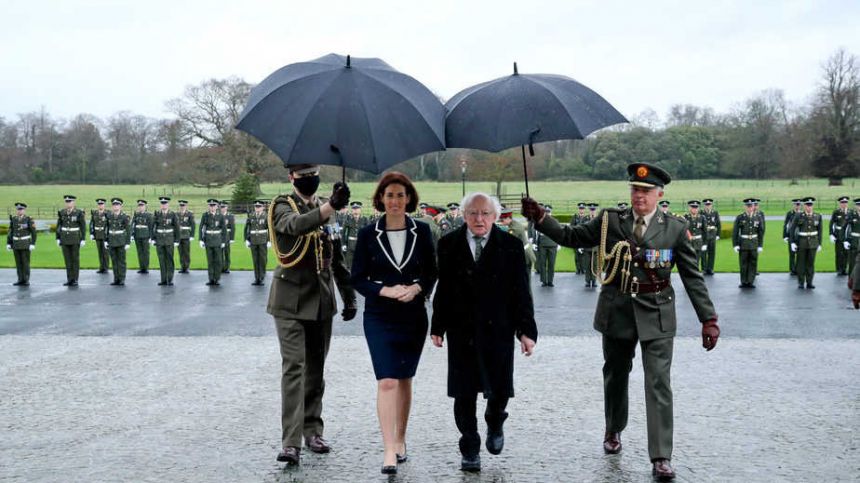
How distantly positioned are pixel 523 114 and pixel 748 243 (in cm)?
1323

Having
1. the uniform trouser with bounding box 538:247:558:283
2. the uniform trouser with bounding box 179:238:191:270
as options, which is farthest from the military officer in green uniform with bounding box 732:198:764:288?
the uniform trouser with bounding box 179:238:191:270

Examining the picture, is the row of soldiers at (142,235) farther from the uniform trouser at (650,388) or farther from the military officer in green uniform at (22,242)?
the uniform trouser at (650,388)

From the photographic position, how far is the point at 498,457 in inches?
221

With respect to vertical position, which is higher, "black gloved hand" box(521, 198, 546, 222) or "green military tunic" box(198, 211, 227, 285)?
"black gloved hand" box(521, 198, 546, 222)

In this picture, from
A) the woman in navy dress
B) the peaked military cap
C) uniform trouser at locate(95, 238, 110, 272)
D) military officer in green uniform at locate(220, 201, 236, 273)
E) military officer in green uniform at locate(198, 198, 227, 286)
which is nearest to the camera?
the woman in navy dress

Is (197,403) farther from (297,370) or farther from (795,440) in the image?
(795,440)

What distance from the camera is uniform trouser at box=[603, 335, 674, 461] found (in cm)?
520

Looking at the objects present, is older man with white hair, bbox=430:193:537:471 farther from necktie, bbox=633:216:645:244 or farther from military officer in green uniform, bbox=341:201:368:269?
military officer in green uniform, bbox=341:201:368:269

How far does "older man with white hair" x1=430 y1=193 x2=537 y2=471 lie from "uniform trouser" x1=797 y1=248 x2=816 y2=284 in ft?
42.0

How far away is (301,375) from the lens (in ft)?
18.1

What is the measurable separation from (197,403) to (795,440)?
470cm

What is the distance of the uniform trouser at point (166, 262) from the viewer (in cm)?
1798

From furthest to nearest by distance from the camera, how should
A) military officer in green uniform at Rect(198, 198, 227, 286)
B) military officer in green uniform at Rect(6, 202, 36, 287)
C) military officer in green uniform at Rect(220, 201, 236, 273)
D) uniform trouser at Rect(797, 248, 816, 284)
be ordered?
military officer in green uniform at Rect(220, 201, 236, 273)
military officer in green uniform at Rect(6, 202, 36, 287)
military officer in green uniform at Rect(198, 198, 227, 286)
uniform trouser at Rect(797, 248, 816, 284)

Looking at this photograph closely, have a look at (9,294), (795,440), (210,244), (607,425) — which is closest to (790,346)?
(795,440)
